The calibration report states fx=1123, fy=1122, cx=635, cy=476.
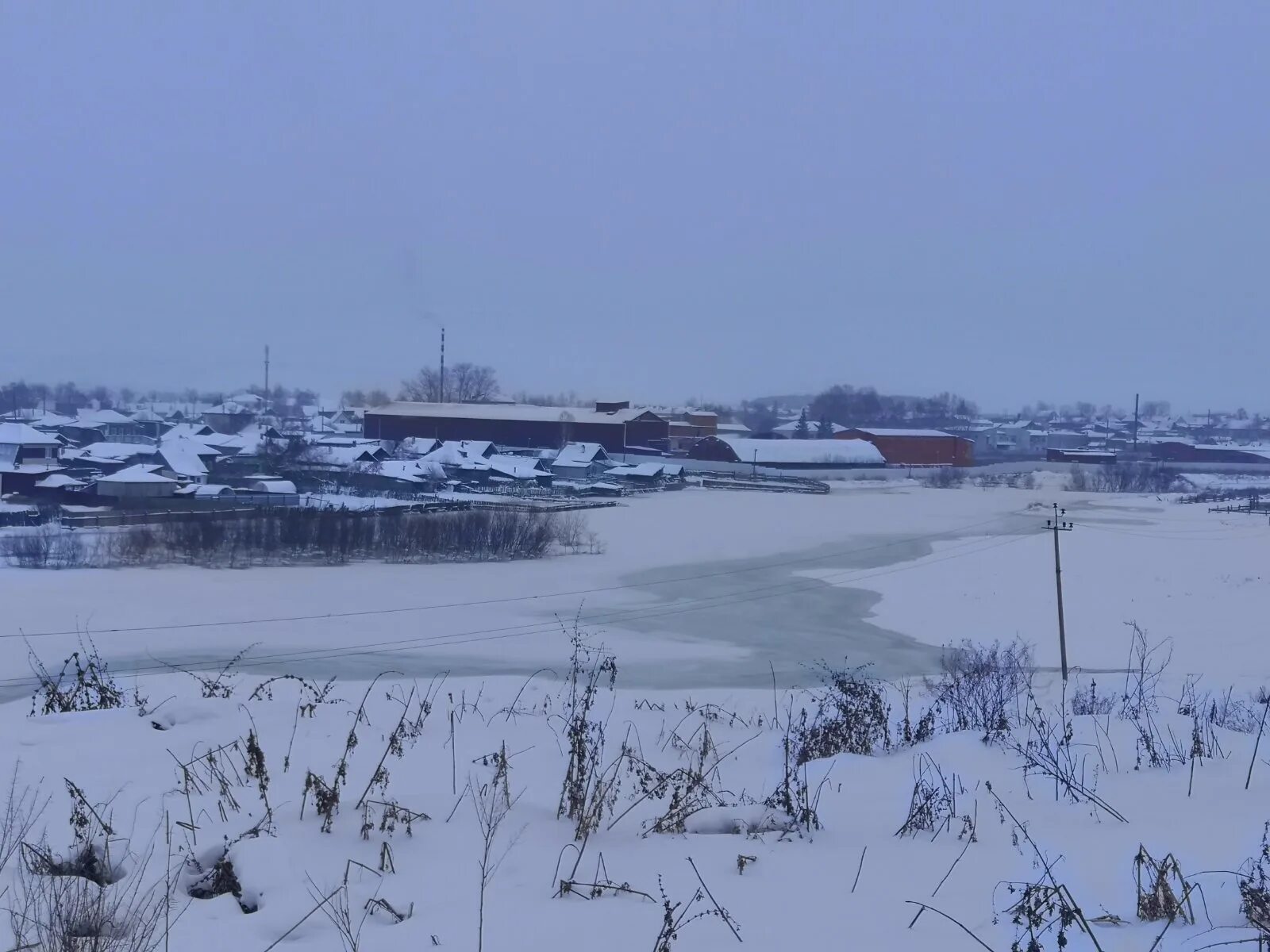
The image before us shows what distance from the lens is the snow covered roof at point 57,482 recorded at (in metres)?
35.5

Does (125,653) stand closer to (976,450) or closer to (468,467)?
(468,467)

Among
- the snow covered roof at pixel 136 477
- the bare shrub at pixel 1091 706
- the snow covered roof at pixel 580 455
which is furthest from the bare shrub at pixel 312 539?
the snow covered roof at pixel 580 455

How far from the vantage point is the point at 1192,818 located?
3.16 metres

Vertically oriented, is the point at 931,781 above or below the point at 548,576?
above

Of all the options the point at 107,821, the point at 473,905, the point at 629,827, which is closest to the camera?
the point at 473,905

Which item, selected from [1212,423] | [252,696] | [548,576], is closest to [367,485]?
[548,576]

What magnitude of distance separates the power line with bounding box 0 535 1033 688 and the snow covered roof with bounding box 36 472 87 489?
25.1 metres

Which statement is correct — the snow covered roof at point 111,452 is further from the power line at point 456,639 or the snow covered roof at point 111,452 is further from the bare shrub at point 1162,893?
the bare shrub at point 1162,893

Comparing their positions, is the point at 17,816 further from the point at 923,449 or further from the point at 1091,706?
the point at 923,449

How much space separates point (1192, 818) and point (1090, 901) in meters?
0.80

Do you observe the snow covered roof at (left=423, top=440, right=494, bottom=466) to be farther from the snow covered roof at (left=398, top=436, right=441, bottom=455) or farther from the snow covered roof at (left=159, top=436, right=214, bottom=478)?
the snow covered roof at (left=159, top=436, right=214, bottom=478)

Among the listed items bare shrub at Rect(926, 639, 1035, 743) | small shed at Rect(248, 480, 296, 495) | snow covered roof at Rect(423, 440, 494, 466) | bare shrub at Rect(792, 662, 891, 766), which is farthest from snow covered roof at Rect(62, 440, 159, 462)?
bare shrub at Rect(792, 662, 891, 766)

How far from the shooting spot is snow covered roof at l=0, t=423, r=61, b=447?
4097 cm

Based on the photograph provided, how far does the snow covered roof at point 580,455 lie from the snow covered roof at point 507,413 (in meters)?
9.34
